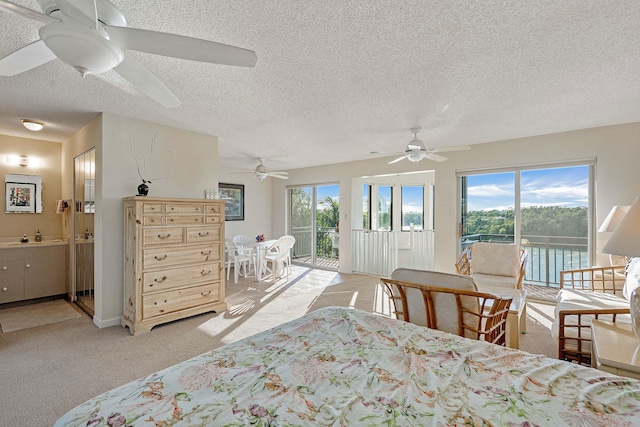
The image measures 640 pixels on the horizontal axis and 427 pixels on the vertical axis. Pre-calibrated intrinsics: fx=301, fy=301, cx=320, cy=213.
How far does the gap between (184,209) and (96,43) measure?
2417 mm

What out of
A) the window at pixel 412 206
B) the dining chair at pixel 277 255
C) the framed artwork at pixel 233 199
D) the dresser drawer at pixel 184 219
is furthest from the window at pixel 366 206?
the dresser drawer at pixel 184 219

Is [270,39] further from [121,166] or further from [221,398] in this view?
[121,166]

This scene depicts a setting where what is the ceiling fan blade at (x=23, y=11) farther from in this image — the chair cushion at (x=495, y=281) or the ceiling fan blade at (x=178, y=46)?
the chair cushion at (x=495, y=281)

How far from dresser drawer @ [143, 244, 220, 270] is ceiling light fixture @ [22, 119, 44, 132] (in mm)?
2233

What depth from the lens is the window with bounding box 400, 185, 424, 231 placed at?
24.8ft

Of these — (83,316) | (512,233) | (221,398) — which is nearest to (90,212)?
(83,316)

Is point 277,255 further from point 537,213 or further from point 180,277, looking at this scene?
point 537,213

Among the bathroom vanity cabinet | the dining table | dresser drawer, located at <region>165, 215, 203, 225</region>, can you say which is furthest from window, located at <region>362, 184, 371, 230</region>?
the bathroom vanity cabinet

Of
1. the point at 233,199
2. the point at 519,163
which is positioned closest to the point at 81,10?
the point at 519,163

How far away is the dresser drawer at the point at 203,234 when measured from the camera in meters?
3.63

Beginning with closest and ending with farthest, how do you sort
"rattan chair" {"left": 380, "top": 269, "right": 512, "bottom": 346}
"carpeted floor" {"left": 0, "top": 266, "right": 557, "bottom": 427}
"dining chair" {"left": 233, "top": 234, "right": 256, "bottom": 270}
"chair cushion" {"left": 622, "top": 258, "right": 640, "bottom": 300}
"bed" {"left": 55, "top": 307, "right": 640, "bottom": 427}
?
"bed" {"left": 55, "top": 307, "right": 640, "bottom": 427}
"rattan chair" {"left": 380, "top": 269, "right": 512, "bottom": 346}
"carpeted floor" {"left": 0, "top": 266, "right": 557, "bottom": 427}
"chair cushion" {"left": 622, "top": 258, "right": 640, "bottom": 300}
"dining chair" {"left": 233, "top": 234, "right": 256, "bottom": 270}

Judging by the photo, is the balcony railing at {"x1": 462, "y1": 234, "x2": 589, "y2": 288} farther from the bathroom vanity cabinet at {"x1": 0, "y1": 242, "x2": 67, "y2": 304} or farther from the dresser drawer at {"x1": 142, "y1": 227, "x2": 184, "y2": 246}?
the bathroom vanity cabinet at {"x1": 0, "y1": 242, "x2": 67, "y2": 304}

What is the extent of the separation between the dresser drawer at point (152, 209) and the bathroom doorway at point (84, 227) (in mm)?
889

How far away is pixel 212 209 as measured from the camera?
151 inches
